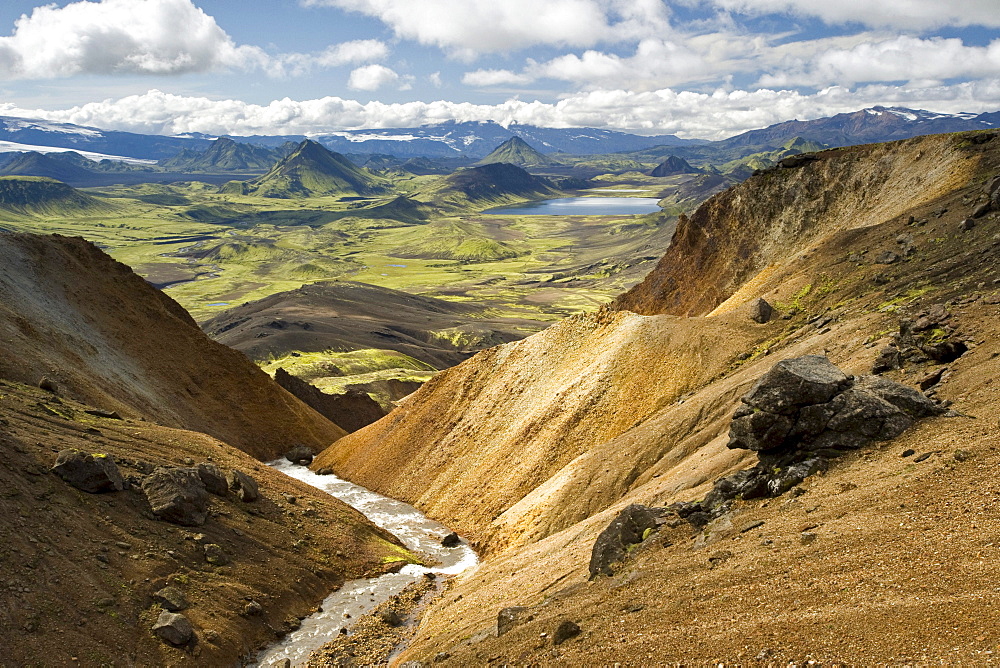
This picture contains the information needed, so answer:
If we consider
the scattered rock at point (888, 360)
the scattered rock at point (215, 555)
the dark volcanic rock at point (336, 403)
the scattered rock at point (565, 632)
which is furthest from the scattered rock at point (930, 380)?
the dark volcanic rock at point (336, 403)

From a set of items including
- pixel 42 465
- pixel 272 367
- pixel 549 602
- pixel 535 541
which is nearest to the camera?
pixel 549 602

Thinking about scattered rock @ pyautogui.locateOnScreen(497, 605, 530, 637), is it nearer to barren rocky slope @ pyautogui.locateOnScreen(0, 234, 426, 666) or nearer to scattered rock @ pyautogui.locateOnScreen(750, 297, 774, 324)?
barren rocky slope @ pyautogui.locateOnScreen(0, 234, 426, 666)

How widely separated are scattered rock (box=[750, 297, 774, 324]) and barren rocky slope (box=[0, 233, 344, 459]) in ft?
161

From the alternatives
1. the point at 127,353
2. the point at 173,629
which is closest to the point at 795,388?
the point at 173,629

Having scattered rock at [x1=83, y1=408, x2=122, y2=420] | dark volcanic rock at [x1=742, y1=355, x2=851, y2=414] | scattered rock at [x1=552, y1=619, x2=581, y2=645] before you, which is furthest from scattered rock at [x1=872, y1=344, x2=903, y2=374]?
scattered rock at [x1=83, y1=408, x2=122, y2=420]

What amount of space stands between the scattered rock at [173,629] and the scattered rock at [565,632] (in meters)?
18.9

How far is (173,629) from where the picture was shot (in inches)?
1216

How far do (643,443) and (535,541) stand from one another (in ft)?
29.9

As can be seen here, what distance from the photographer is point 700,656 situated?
18.0m

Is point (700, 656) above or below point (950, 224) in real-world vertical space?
below

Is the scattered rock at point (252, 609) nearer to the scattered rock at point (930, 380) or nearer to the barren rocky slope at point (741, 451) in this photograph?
the barren rocky slope at point (741, 451)

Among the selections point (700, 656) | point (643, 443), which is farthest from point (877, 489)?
point (643, 443)

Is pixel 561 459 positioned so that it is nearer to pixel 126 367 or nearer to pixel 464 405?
pixel 464 405

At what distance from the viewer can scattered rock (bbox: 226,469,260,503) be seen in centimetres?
4447
